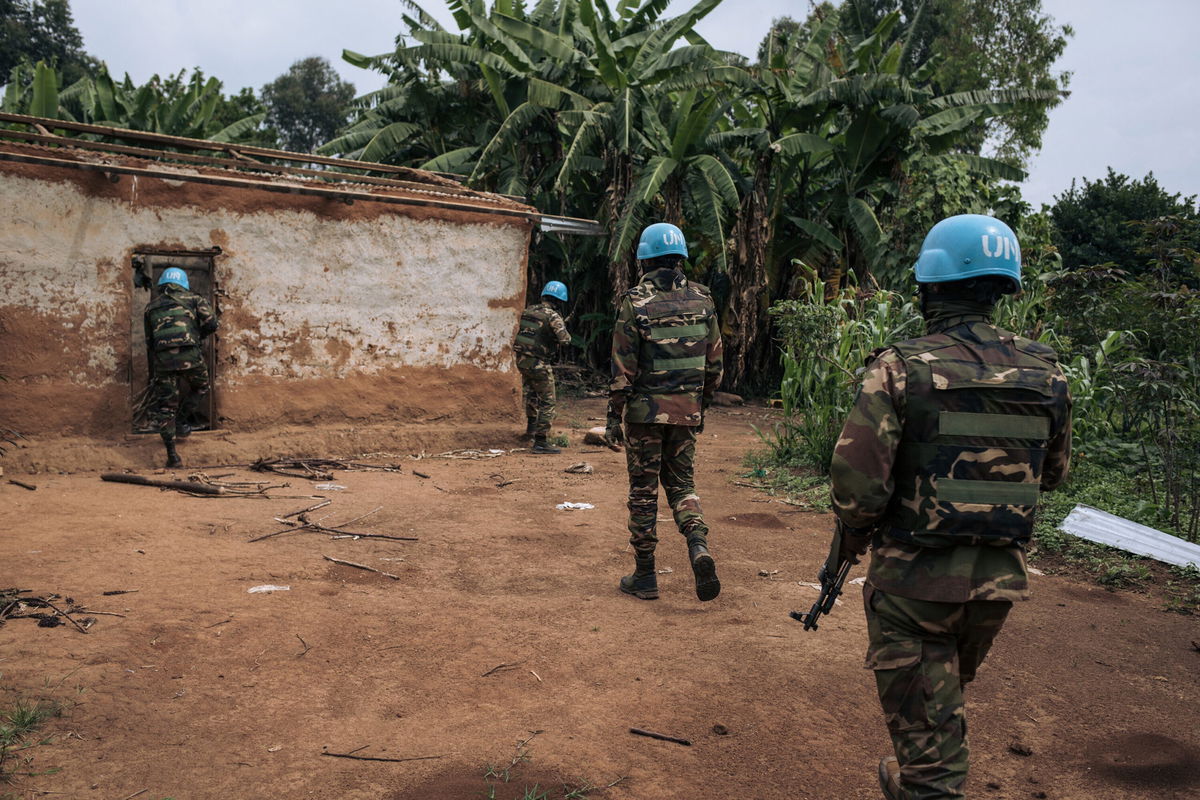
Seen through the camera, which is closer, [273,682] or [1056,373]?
[1056,373]

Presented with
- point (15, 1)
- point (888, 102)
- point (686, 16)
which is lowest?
point (888, 102)

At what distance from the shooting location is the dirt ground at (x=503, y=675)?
2939mm

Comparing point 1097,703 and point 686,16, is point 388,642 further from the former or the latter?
point 686,16

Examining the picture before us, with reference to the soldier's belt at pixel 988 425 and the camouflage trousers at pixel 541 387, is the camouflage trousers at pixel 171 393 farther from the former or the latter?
the soldier's belt at pixel 988 425

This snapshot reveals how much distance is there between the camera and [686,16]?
A: 12906 millimetres

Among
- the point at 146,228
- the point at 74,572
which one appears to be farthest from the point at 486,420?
the point at 74,572

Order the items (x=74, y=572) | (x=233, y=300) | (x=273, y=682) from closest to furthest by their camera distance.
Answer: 1. (x=273, y=682)
2. (x=74, y=572)
3. (x=233, y=300)

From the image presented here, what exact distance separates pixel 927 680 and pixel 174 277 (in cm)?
697

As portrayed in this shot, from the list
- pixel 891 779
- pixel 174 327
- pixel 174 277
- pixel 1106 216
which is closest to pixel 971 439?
pixel 891 779

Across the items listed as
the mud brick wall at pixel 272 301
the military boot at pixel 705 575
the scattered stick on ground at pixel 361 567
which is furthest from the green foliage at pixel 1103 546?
the mud brick wall at pixel 272 301

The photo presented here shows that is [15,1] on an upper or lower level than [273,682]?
upper

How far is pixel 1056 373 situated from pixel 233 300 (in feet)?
23.5

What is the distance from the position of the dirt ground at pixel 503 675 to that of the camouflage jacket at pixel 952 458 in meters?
1.05

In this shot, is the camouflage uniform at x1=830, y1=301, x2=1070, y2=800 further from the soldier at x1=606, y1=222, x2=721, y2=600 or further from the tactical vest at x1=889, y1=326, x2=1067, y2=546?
the soldier at x1=606, y1=222, x2=721, y2=600
